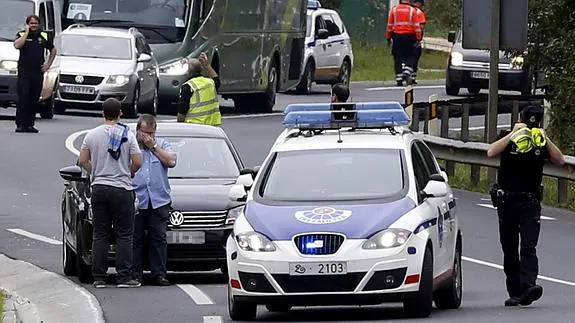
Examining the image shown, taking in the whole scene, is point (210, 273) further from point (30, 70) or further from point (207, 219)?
point (30, 70)

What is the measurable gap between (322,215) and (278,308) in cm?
101

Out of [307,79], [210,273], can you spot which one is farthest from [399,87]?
[210,273]

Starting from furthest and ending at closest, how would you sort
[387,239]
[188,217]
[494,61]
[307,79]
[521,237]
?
1. [307,79]
2. [494,61]
3. [188,217]
4. [521,237]
5. [387,239]

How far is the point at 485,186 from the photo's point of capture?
2527cm

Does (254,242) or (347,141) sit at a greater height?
(347,141)

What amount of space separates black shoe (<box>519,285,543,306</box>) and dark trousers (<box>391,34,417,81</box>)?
73.5 feet

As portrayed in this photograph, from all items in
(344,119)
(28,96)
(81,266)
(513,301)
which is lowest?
(28,96)

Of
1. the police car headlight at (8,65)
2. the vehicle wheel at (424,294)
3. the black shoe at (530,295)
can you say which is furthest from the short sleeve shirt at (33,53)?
the vehicle wheel at (424,294)

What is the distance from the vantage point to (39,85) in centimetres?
2948

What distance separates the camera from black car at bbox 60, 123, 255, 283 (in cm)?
1616

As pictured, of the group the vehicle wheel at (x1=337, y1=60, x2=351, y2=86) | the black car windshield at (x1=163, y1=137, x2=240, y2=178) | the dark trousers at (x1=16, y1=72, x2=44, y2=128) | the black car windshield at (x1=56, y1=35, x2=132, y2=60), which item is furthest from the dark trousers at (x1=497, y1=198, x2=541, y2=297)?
the vehicle wheel at (x1=337, y1=60, x2=351, y2=86)

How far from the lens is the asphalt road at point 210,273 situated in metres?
13.9

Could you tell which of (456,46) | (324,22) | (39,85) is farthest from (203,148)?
(324,22)

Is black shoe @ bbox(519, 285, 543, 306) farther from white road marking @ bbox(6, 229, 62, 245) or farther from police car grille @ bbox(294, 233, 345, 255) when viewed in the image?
white road marking @ bbox(6, 229, 62, 245)
